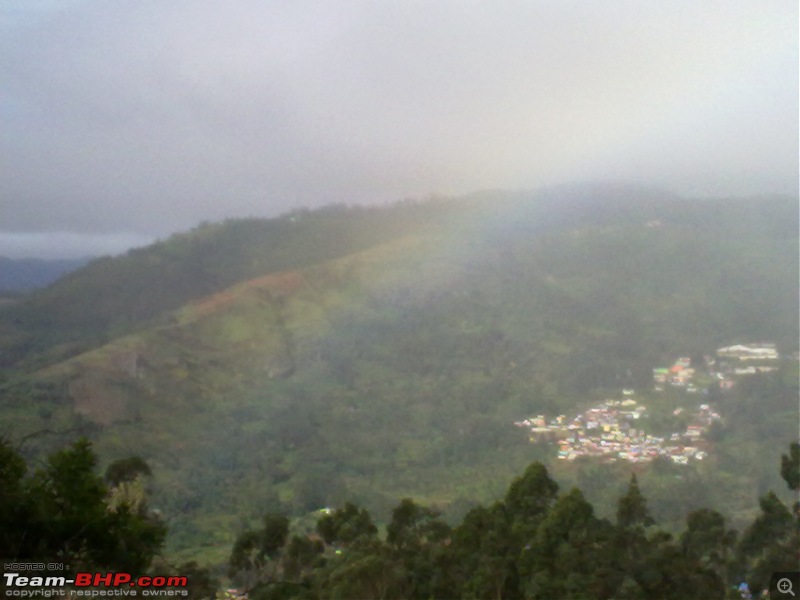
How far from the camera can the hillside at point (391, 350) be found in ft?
234

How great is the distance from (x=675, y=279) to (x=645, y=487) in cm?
7571

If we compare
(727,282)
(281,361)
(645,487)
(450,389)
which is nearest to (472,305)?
(450,389)

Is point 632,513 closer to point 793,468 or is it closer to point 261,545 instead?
point 793,468

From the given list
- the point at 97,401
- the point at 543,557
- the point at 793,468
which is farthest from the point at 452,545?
the point at 97,401

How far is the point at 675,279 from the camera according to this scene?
5320 inches

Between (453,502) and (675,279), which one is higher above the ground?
(675,279)

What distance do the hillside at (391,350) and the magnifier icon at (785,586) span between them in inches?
1666

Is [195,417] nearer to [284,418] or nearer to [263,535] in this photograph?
[284,418]

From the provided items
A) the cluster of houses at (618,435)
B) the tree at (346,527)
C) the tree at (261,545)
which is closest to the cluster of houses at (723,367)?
the cluster of houses at (618,435)

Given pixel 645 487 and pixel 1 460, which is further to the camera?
pixel 645 487

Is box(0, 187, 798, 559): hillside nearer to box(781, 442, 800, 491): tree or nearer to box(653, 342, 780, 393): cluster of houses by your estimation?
box(653, 342, 780, 393): cluster of houses

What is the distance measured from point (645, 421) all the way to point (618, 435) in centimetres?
508

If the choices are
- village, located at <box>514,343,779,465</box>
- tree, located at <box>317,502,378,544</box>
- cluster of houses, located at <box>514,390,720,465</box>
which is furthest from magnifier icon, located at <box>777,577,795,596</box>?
village, located at <box>514,343,779,465</box>

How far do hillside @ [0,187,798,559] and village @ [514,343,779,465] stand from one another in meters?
2.08
